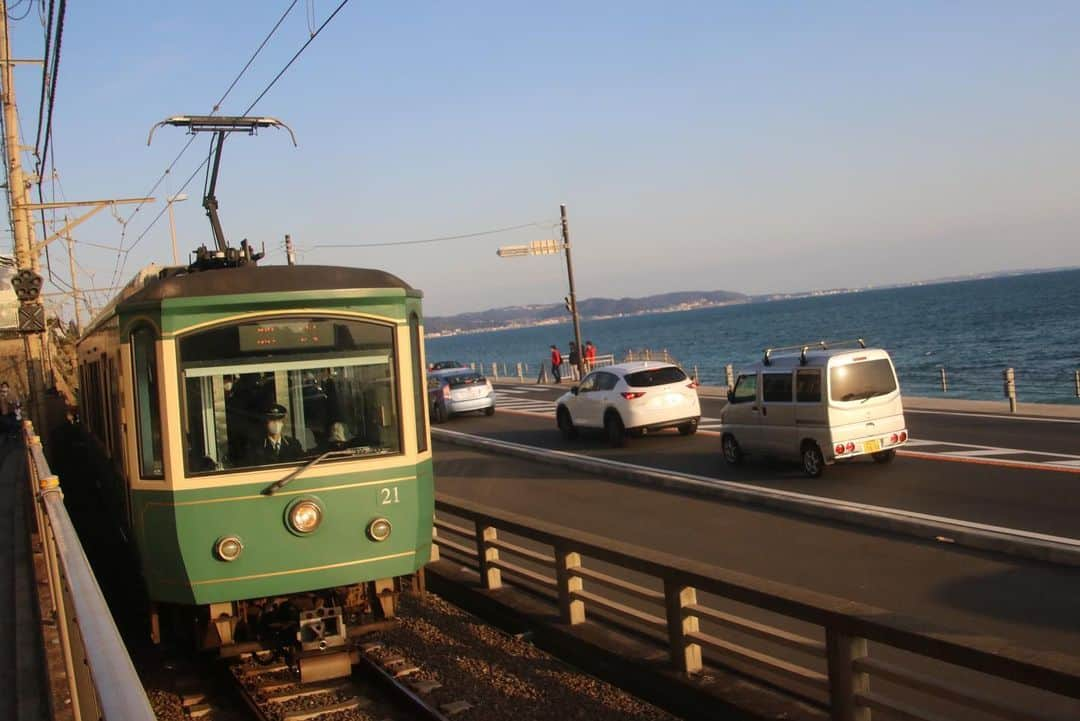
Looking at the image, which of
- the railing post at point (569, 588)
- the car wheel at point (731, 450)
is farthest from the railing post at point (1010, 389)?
the railing post at point (569, 588)

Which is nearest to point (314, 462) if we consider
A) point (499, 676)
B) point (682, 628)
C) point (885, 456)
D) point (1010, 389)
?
point (499, 676)

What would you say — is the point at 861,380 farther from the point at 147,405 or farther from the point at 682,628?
the point at 147,405

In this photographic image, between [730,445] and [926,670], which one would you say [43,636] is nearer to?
[926,670]

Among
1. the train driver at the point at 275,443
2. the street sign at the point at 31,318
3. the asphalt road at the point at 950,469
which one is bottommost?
the asphalt road at the point at 950,469

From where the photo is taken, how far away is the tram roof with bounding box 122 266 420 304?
775 centimetres

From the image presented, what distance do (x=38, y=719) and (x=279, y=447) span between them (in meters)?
2.39

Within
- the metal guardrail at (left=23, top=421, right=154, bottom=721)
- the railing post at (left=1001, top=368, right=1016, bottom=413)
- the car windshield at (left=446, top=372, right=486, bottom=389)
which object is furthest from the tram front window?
the car windshield at (left=446, top=372, right=486, bottom=389)

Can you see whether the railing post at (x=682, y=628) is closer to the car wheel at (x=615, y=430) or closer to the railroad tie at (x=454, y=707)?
the railroad tie at (x=454, y=707)

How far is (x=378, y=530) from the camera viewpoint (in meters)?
8.05

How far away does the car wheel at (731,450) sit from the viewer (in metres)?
18.8

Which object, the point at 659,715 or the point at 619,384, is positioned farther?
the point at 619,384

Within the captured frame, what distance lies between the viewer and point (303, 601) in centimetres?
805

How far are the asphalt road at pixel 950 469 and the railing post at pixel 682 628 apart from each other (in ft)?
21.2

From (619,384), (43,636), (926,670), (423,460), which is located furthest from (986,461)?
(43,636)
